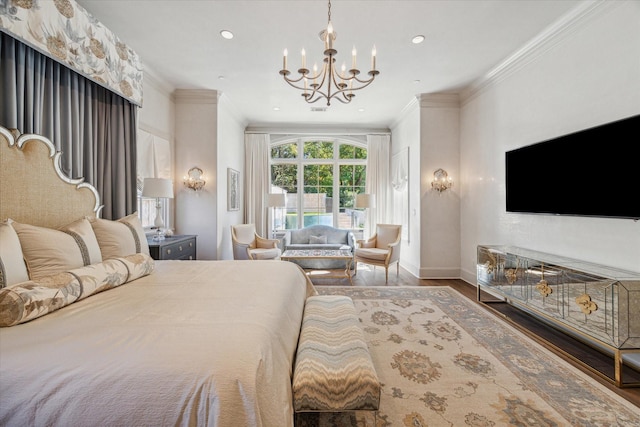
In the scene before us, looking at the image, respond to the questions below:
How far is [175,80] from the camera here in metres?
4.16

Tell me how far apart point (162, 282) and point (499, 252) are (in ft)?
10.8

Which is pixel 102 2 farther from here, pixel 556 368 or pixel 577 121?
pixel 556 368

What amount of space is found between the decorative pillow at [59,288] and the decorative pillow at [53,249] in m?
0.13

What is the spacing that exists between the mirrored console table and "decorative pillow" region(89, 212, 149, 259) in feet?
11.4

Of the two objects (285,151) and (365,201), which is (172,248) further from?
(285,151)

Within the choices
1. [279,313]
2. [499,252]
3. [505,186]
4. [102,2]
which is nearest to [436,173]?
[505,186]

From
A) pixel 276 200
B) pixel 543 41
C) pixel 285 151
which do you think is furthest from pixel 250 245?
pixel 543 41

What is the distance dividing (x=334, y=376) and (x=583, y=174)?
281 cm

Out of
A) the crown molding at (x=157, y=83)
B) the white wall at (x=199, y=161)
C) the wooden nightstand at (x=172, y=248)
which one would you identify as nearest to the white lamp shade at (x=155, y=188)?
the wooden nightstand at (x=172, y=248)

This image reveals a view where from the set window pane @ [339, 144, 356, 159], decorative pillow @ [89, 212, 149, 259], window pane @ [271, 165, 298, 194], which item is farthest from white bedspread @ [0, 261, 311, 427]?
window pane @ [339, 144, 356, 159]

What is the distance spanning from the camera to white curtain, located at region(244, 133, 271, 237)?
20.9 feet

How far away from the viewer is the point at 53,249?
1.61 m

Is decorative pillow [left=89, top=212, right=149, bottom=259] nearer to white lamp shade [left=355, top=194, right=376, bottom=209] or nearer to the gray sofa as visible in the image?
the gray sofa

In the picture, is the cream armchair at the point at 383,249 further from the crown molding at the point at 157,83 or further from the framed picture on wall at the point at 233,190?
the crown molding at the point at 157,83
